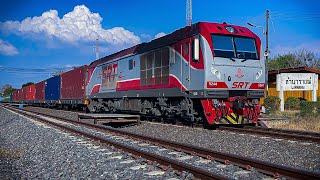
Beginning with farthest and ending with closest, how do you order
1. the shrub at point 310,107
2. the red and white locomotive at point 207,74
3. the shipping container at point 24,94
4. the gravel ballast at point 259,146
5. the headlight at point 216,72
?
the shipping container at point 24,94, the shrub at point 310,107, the red and white locomotive at point 207,74, the headlight at point 216,72, the gravel ballast at point 259,146

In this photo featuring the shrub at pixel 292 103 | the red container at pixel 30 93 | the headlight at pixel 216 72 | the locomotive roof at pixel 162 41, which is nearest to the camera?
the headlight at pixel 216 72

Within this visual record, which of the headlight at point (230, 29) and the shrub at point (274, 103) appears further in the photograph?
the shrub at point (274, 103)

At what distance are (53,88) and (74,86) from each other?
8.60 metres

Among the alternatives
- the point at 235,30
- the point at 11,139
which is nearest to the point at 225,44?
the point at 235,30

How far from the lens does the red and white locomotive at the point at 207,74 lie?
441 inches

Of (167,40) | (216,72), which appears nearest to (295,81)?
(167,40)

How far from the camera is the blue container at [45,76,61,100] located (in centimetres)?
3328

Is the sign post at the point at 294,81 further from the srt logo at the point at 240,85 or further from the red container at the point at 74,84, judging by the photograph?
the red container at the point at 74,84

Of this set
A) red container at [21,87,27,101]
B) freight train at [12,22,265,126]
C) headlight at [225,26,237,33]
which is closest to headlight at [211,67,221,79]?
freight train at [12,22,265,126]

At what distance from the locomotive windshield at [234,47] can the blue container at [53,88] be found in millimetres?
24579

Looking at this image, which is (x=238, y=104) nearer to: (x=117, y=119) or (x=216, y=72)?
(x=216, y=72)

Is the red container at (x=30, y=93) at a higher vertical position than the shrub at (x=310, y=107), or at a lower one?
higher

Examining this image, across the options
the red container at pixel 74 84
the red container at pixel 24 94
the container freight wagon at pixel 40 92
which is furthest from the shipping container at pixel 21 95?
the red container at pixel 74 84

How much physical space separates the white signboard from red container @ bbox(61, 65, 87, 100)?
14.3 m
